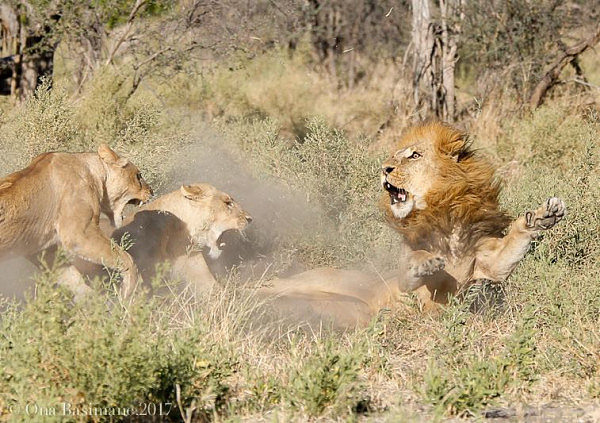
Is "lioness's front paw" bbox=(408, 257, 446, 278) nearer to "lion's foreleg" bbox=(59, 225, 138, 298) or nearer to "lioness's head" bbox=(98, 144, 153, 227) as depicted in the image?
"lion's foreleg" bbox=(59, 225, 138, 298)

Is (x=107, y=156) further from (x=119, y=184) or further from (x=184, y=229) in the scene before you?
(x=184, y=229)

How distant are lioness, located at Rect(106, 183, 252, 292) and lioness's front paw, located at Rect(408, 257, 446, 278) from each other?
5.06 feet

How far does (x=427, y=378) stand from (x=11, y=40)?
8.77 metres

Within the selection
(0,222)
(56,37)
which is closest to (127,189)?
(0,222)

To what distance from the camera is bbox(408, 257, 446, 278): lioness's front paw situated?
18.5 feet

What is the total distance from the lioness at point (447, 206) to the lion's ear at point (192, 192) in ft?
4.89

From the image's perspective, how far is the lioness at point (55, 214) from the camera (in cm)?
576

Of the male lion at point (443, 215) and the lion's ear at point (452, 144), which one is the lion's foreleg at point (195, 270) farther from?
the lion's ear at point (452, 144)

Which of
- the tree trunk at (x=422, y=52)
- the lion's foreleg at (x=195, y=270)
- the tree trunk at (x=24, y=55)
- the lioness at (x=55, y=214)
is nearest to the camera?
the lioness at (x=55, y=214)

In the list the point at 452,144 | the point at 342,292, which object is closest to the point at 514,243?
the point at 452,144

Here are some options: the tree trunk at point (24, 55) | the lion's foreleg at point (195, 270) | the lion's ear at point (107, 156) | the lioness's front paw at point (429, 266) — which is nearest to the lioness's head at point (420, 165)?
the lioness's front paw at point (429, 266)

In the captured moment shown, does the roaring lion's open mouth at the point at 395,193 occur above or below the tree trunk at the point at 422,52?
above

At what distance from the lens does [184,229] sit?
23.0ft

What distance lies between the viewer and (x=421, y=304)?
5.91 metres
